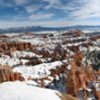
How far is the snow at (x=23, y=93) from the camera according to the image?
93.5 feet

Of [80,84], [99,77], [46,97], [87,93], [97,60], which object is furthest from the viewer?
[97,60]

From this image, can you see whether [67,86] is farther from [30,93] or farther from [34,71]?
[34,71]

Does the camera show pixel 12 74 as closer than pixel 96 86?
No

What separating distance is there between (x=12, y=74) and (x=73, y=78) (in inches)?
1258

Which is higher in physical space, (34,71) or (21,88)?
(21,88)

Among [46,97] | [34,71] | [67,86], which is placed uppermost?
[46,97]

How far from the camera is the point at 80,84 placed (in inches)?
3794

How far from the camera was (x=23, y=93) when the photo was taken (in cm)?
2909

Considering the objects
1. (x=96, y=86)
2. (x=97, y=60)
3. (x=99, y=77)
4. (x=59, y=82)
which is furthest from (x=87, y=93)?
(x=97, y=60)

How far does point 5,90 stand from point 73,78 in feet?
200

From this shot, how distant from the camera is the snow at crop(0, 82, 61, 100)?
2848 centimetres

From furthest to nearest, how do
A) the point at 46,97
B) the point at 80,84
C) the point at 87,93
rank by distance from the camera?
1. the point at 80,84
2. the point at 87,93
3. the point at 46,97

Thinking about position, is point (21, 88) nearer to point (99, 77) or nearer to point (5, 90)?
point (5, 90)

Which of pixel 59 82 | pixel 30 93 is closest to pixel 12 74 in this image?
pixel 59 82
